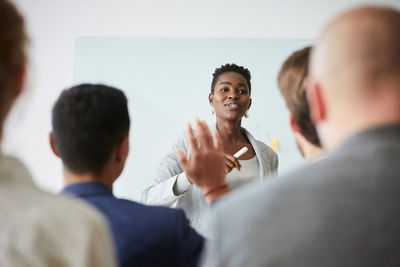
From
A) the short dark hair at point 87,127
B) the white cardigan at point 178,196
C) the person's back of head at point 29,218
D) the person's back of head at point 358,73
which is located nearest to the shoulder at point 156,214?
the short dark hair at point 87,127

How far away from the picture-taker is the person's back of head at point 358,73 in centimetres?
58

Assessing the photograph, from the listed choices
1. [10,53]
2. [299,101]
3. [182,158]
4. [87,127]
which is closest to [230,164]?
[182,158]

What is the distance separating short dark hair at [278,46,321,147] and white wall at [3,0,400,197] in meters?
1.92

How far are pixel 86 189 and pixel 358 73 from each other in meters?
0.64

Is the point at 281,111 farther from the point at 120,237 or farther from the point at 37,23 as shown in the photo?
the point at 120,237

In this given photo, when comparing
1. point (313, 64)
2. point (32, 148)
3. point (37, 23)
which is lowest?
point (32, 148)

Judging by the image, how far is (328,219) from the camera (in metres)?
0.53

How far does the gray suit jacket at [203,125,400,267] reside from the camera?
1.74ft

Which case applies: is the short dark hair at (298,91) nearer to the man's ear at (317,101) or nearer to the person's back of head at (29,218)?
the man's ear at (317,101)

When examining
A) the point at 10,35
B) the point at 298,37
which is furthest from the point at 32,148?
the point at 10,35

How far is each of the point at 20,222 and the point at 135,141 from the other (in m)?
2.32

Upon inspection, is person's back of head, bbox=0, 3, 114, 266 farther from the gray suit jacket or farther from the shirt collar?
the shirt collar

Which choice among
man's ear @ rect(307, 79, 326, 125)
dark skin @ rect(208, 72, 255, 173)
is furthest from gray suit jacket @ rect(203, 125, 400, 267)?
dark skin @ rect(208, 72, 255, 173)

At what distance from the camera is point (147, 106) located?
2855 mm
